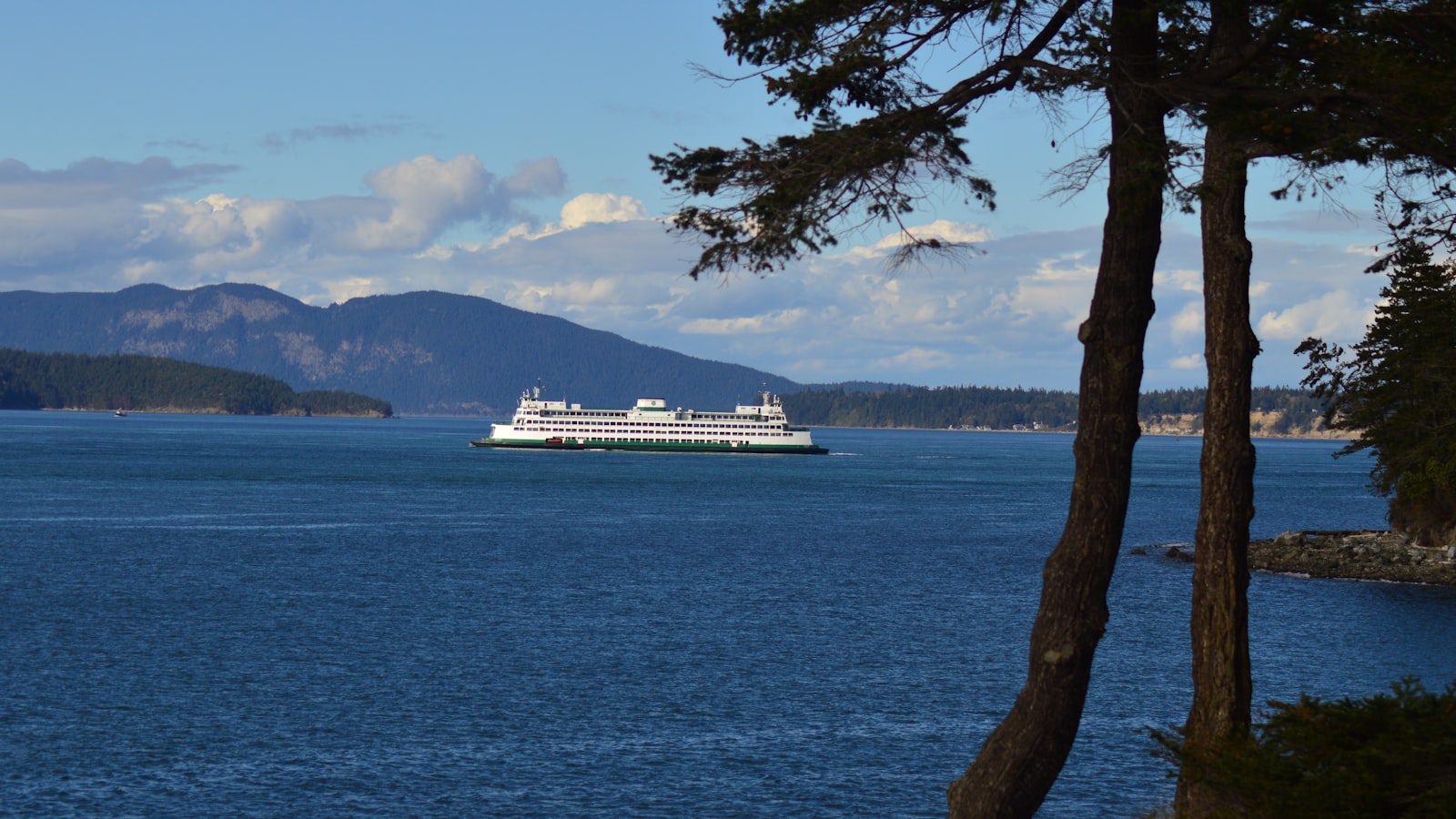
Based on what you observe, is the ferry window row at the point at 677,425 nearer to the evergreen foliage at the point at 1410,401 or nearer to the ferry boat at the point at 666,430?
the ferry boat at the point at 666,430

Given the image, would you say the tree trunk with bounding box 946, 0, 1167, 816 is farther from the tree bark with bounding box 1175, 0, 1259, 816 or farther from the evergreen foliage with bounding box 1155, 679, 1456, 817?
the evergreen foliage with bounding box 1155, 679, 1456, 817

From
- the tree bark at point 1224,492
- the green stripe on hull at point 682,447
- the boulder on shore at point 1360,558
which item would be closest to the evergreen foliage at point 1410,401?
the boulder on shore at point 1360,558

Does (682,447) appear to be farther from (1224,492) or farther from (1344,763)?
(1344,763)

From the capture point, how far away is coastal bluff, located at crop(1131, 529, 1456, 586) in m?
43.0

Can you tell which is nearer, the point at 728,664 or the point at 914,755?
the point at 914,755

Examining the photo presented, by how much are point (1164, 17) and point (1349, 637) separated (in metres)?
24.4

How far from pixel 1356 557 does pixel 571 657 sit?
29.0m

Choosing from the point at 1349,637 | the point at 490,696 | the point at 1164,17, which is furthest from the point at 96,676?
the point at 1349,637

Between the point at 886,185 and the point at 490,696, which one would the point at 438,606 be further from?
the point at 886,185

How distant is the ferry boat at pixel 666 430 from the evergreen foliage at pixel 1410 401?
95764mm

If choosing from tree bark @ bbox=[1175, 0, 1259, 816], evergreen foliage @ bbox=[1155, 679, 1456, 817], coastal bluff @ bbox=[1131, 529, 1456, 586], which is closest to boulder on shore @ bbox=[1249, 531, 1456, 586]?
coastal bluff @ bbox=[1131, 529, 1456, 586]

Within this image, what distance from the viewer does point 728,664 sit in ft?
89.7

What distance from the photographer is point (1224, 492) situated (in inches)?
481

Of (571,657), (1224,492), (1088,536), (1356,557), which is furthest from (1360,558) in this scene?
(1088,536)
